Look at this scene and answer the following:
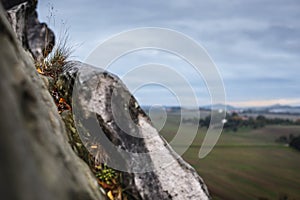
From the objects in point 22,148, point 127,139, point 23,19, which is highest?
point 23,19

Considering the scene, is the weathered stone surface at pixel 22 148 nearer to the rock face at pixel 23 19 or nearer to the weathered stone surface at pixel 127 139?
the weathered stone surface at pixel 127 139

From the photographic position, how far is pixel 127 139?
5.26 metres

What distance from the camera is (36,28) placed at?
660 inches

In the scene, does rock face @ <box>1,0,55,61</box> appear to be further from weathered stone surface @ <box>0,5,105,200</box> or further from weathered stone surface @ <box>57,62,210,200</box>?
weathered stone surface @ <box>0,5,105,200</box>

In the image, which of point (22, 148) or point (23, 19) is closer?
point (22, 148)

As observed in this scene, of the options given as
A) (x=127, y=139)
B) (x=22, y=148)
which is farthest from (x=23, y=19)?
(x=22, y=148)

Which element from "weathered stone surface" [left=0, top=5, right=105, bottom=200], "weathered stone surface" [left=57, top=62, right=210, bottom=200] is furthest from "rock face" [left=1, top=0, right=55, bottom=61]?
"weathered stone surface" [left=0, top=5, right=105, bottom=200]

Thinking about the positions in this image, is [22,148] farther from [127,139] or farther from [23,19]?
[23,19]

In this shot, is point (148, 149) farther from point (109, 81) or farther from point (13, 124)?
point (13, 124)

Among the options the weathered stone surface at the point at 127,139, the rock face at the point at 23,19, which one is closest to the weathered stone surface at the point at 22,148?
the weathered stone surface at the point at 127,139

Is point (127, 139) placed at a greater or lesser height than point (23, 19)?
lesser

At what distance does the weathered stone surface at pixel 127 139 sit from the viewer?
509 centimetres

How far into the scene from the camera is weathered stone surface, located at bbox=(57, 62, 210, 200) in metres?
5.09

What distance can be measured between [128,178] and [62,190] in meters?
3.25
